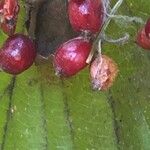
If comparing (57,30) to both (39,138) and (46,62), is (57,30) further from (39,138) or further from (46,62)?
(39,138)

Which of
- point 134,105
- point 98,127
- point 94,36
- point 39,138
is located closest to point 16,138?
point 39,138

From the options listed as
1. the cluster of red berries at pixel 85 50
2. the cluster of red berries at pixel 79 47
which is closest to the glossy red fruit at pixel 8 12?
the cluster of red berries at pixel 79 47

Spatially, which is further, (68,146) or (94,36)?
(68,146)

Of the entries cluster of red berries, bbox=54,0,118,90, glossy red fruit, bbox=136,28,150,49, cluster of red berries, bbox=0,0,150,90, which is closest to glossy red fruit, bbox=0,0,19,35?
cluster of red berries, bbox=0,0,150,90

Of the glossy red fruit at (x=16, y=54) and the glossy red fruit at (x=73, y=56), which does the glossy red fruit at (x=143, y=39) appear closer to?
the glossy red fruit at (x=73, y=56)

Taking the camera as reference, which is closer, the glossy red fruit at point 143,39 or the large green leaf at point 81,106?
the glossy red fruit at point 143,39

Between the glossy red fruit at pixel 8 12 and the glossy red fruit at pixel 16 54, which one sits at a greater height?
the glossy red fruit at pixel 8 12

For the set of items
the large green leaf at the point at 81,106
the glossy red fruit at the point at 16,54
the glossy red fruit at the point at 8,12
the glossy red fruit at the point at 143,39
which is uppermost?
the glossy red fruit at the point at 8,12
